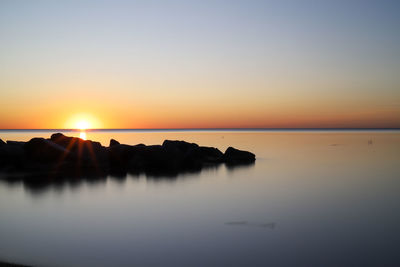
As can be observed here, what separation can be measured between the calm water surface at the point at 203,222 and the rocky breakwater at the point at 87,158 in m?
5.75

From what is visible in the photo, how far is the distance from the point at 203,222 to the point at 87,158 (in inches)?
756

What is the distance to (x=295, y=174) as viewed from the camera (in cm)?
2686

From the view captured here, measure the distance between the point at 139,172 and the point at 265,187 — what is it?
36.9 feet

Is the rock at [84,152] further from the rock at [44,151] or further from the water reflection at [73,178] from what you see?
the water reflection at [73,178]

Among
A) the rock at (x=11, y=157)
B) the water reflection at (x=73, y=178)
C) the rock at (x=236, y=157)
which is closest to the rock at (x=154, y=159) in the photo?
the water reflection at (x=73, y=178)

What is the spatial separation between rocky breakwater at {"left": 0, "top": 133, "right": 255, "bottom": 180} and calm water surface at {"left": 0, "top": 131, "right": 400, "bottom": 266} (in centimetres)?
575

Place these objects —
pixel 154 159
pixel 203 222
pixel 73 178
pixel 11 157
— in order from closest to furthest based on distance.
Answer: pixel 203 222
pixel 73 178
pixel 11 157
pixel 154 159

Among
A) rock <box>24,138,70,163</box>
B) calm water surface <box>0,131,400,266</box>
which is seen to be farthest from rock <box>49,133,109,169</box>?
calm water surface <box>0,131,400,266</box>

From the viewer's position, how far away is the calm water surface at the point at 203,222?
9.77 meters

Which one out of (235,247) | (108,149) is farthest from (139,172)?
(235,247)

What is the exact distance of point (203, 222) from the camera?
539 inches

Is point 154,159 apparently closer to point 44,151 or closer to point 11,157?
point 44,151

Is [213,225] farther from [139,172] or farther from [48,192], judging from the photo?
[139,172]

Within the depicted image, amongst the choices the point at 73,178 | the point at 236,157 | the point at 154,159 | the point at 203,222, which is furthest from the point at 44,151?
the point at 203,222
